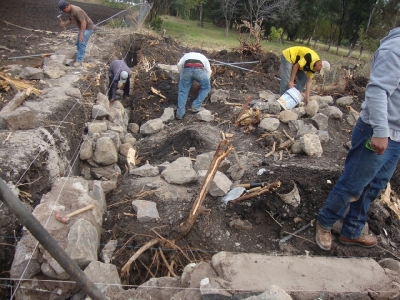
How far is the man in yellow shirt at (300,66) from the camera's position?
21.9 feet

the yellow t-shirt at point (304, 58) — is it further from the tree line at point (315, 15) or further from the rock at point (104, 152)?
the tree line at point (315, 15)

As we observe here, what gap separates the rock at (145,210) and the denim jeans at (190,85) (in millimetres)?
3494

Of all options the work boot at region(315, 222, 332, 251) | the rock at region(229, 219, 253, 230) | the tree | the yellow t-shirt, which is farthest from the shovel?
the tree

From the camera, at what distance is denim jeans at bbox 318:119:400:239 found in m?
2.85

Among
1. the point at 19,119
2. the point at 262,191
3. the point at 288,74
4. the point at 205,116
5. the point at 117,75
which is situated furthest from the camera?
the point at 288,74

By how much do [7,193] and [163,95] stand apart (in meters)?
6.58

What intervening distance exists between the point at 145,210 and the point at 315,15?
28710 millimetres

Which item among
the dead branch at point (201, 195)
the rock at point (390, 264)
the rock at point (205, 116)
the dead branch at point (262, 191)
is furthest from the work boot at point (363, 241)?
the rock at point (205, 116)

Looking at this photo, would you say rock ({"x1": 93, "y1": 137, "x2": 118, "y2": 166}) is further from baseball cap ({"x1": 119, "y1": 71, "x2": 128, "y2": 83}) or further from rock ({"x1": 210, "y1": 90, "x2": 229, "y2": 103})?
rock ({"x1": 210, "y1": 90, "x2": 229, "y2": 103})

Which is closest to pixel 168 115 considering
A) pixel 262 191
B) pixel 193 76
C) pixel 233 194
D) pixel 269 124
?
pixel 193 76

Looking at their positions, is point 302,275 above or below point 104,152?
above

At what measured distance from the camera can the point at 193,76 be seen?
6.75 meters

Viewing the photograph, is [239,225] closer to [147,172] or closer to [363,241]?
[363,241]

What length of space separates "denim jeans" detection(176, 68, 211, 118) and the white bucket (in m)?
1.59
